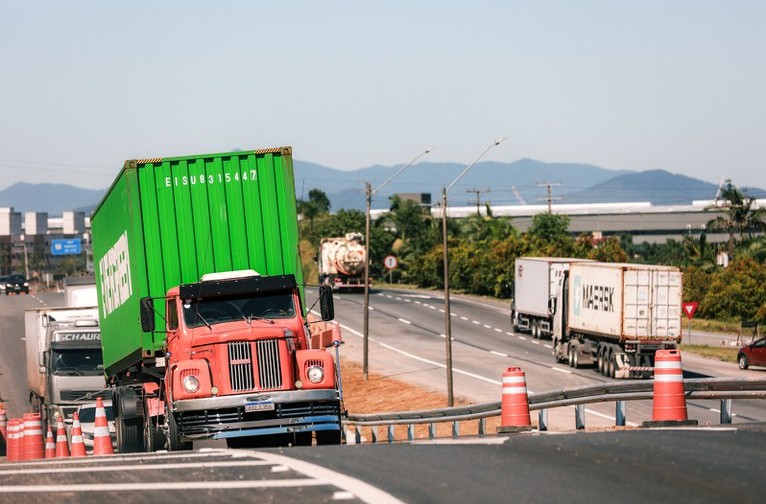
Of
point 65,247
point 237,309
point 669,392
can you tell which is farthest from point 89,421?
point 65,247

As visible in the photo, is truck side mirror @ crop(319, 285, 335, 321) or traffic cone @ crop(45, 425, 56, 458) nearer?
truck side mirror @ crop(319, 285, 335, 321)

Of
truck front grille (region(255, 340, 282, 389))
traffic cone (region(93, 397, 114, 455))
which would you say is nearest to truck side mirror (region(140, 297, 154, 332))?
truck front grille (region(255, 340, 282, 389))

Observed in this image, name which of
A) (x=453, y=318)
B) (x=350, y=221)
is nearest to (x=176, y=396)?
(x=453, y=318)

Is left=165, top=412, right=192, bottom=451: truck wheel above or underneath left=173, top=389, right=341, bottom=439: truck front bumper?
underneath

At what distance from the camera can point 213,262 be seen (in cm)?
2123

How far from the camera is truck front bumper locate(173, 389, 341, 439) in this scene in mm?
18297

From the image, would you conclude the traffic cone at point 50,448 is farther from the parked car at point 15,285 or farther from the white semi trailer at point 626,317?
the parked car at point 15,285

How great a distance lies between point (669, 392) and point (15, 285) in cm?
10027

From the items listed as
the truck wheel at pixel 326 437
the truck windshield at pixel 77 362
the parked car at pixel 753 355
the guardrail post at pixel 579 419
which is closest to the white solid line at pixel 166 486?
the truck wheel at pixel 326 437

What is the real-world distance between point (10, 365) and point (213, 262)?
39.7 meters

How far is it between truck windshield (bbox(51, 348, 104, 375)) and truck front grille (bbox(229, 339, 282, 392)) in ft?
39.4

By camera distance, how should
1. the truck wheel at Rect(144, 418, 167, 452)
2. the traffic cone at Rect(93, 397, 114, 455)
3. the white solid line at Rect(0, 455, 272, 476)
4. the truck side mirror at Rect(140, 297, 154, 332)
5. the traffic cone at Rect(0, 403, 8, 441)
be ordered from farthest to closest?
1. the traffic cone at Rect(0, 403, 8, 441)
2. the traffic cone at Rect(93, 397, 114, 455)
3. the truck wheel at Rect(144, 418, 167, 452)
4. the truck side mirror at Rect(140, 297, 154, 332)
5. the white solid line at Rect(0, 455, 272, 476)

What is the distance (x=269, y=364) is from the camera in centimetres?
1859

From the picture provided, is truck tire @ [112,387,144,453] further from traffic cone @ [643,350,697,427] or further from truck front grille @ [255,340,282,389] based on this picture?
traffic cone @ [643,350,697,427]
